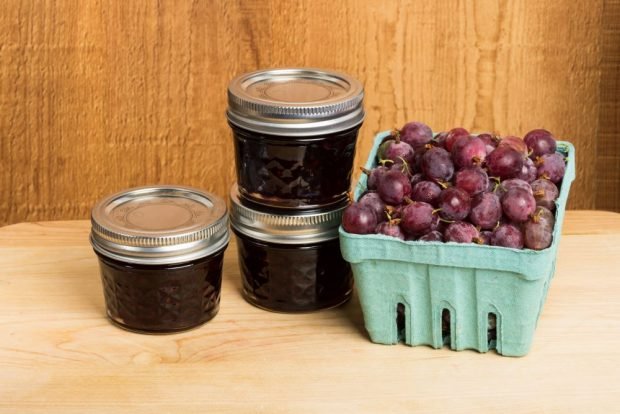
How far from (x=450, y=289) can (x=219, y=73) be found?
26.3 inches

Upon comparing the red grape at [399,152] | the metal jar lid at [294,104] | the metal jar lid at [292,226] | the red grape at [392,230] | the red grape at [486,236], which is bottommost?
the metal jar lid at [292,226]

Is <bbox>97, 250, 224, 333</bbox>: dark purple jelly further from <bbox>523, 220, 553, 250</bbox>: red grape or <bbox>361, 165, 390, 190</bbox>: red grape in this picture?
<bbox>523, 220, 553, 250</bbox>: red grape

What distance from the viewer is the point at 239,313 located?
1.36m

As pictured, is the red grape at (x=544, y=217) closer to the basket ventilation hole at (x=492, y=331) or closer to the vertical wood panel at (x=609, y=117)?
the basket ventilation hole at (x=492, y=331)

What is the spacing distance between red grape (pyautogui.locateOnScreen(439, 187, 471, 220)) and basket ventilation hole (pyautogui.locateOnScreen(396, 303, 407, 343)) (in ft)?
0.43

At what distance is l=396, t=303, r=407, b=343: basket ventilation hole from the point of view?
4.16 feet

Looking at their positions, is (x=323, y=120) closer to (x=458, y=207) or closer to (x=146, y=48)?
(x=458, y=207)

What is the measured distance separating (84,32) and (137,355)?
0.66 meters

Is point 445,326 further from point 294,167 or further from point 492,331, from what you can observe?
point 294,167

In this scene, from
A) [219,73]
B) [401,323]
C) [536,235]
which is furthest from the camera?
[219,73]

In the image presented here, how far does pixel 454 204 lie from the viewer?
1.19 m

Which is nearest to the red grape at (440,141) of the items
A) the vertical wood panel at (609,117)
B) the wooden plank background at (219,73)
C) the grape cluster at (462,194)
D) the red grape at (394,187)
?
the grape cluster at (462,194)

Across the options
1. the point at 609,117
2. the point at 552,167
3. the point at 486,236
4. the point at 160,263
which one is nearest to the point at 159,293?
the point at 160,263

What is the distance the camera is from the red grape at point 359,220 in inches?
47.8
